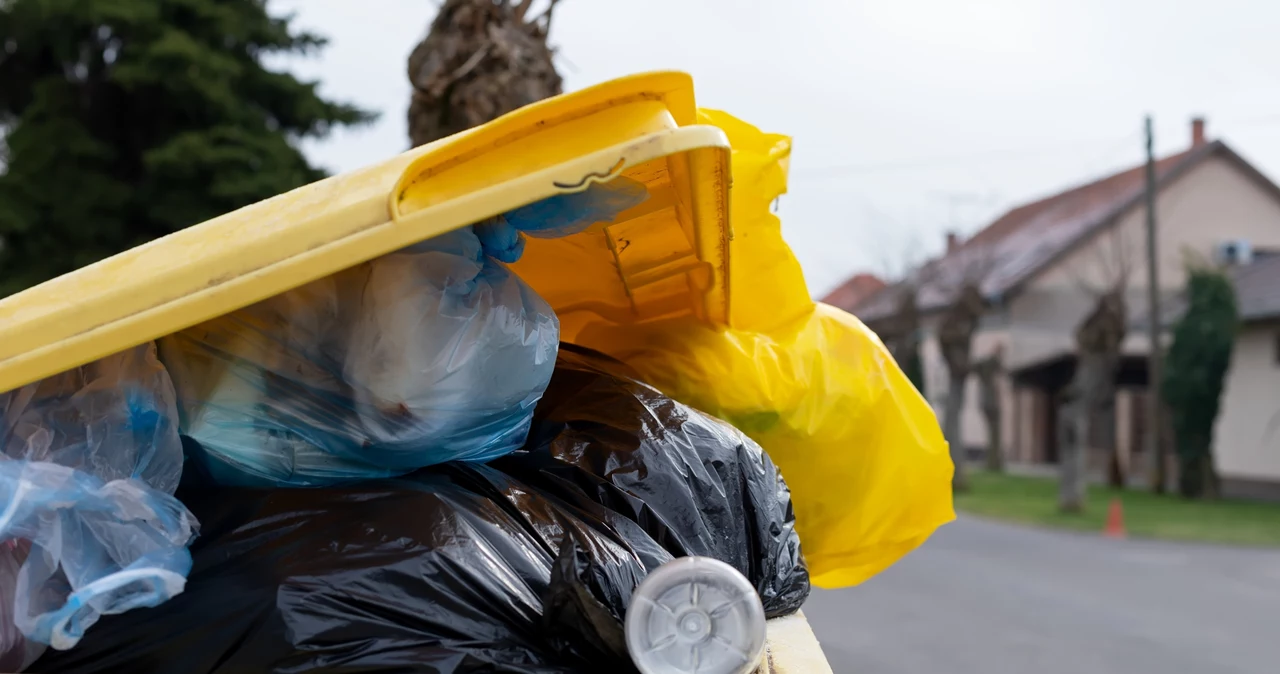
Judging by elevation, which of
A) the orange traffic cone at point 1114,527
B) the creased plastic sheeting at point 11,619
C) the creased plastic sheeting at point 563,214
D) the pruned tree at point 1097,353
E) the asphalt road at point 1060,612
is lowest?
the orange traffic cone at point 1114,527

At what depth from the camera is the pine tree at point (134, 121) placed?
13.1 meters

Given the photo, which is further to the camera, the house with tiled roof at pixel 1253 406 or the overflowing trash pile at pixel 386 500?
the house with tiled roof at pixel 1253 406

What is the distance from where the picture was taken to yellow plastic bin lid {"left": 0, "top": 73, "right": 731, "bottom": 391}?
48.3 inches

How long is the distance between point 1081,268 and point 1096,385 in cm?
914

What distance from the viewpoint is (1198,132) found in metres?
Result: 27.7

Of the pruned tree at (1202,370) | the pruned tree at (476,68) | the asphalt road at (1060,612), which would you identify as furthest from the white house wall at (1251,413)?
the pruned tree at (476,68)

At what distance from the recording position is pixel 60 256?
13242 millimetres

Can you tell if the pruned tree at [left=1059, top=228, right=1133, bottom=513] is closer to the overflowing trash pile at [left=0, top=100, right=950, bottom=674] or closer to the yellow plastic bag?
the yellow plastic bag

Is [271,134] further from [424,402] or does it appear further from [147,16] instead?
[424,402]

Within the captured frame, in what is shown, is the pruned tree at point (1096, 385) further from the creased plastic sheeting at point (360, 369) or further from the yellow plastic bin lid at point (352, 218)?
the yellow plastic bin lid at point (352, 218)

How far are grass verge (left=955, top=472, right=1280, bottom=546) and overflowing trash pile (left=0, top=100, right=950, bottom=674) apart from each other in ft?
45.9

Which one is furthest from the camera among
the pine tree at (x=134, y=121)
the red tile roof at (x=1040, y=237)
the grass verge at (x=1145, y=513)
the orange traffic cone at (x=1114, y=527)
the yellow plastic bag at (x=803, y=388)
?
the red tile roof at (x=1040, y=237)

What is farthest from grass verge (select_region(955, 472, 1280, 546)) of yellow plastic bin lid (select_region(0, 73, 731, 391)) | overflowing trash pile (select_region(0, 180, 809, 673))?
yellow plastic bin lid (select_region(0, 73, 731, 391))

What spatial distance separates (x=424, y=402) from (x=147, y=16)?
535 inches
